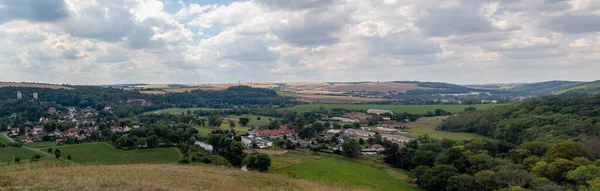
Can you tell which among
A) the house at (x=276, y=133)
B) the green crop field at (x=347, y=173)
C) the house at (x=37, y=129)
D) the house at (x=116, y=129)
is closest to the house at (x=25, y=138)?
the house at (x=37, y=129)

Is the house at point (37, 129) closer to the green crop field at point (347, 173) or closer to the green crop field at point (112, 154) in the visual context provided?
the green crop field at point (112, 154)

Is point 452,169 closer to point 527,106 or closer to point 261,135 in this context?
point 261,135

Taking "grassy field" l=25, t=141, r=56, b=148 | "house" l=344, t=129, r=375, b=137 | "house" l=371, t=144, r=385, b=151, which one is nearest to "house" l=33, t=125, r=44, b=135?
"grassy field" l=25, t=141, r=56, b=148

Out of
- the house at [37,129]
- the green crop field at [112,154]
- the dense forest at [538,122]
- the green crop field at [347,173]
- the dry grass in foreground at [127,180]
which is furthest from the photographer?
the house at [37,129]

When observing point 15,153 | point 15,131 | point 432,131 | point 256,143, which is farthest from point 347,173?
point 15,131

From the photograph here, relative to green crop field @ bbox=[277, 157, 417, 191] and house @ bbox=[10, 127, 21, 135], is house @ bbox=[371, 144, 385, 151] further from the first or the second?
house @ bbox=[10, 127, 21, 135]
